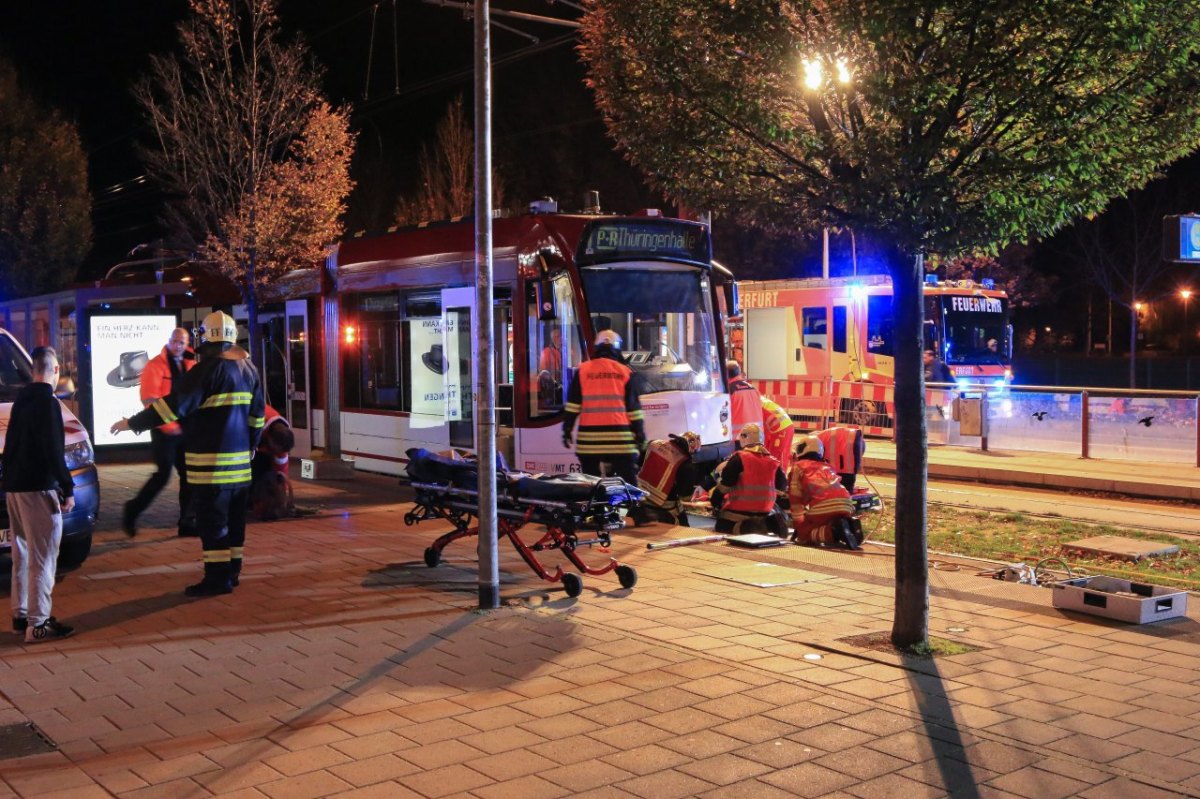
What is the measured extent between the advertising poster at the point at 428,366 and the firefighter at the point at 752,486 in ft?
14.9

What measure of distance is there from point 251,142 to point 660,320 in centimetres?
1088

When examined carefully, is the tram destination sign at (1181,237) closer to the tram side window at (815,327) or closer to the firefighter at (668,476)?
the firefighter at (668,476)

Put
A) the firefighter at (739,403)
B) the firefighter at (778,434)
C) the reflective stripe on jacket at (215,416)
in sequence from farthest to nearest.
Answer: the firefighter at (739,403)
the firefighter at (778,434)
the reflective stripe on jacket at (215,416)

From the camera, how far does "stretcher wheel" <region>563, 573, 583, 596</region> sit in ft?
27.4

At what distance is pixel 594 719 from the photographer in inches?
227

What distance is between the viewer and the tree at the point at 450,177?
106 feet

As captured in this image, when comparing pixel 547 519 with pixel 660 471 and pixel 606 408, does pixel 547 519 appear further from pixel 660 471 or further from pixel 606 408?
pixel 660 471

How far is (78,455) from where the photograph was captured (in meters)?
9.59

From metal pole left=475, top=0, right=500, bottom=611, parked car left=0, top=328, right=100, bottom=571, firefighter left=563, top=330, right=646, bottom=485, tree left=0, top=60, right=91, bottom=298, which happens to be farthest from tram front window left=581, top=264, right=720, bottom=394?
tree left=0, top=60, right=91, bottom=298

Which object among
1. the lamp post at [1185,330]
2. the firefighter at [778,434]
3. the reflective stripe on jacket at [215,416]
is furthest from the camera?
the lamp post at [1185,330]

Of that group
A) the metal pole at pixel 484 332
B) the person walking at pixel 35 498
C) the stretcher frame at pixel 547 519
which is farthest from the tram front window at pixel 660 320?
the person walking at pixel 35 498

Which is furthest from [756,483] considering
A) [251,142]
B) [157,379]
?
[251,142]

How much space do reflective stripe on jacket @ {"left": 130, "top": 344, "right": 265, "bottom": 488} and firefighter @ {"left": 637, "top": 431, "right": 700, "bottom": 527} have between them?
4.34 metres

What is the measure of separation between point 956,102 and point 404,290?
9600mm
